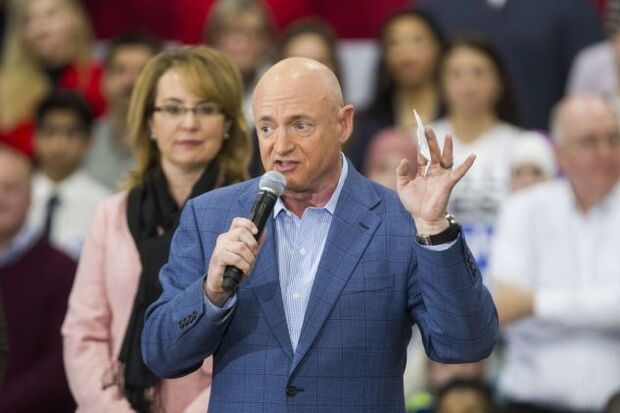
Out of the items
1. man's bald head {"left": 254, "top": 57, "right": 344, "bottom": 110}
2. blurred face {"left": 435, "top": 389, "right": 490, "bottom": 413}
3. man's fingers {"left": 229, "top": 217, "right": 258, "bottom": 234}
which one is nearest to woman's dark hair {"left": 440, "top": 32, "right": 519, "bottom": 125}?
blurred face {"left": 435, "top": 389, "right": 490, "bottom": 413}

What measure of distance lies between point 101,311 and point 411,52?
3469 mm

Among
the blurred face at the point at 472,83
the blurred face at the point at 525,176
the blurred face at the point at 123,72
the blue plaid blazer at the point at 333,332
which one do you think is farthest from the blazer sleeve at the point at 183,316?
the blurred face at the point at 123,72

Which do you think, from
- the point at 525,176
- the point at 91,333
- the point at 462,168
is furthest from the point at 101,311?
A: the point at 525,176

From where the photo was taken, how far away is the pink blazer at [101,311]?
4.58 m

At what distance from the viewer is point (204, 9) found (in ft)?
29.2

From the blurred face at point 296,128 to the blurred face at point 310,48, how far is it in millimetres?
3704

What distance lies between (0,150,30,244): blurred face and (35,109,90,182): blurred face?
1.03m

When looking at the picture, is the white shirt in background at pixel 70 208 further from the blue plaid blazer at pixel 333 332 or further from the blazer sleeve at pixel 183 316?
the blue plaid blazer at pixel 333 332

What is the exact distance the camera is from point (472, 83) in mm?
7273

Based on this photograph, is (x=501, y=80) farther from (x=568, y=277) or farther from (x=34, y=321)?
(x=34, y=321)

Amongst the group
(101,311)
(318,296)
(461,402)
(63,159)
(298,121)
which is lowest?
(461,402)

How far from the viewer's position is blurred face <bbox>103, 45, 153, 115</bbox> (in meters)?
7.90

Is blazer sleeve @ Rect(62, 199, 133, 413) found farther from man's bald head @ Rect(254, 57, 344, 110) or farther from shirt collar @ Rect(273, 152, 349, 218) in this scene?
man's bald head @ Rect(254, 57, 344, 110)

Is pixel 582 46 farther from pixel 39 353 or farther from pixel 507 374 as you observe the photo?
pixel 39 353
